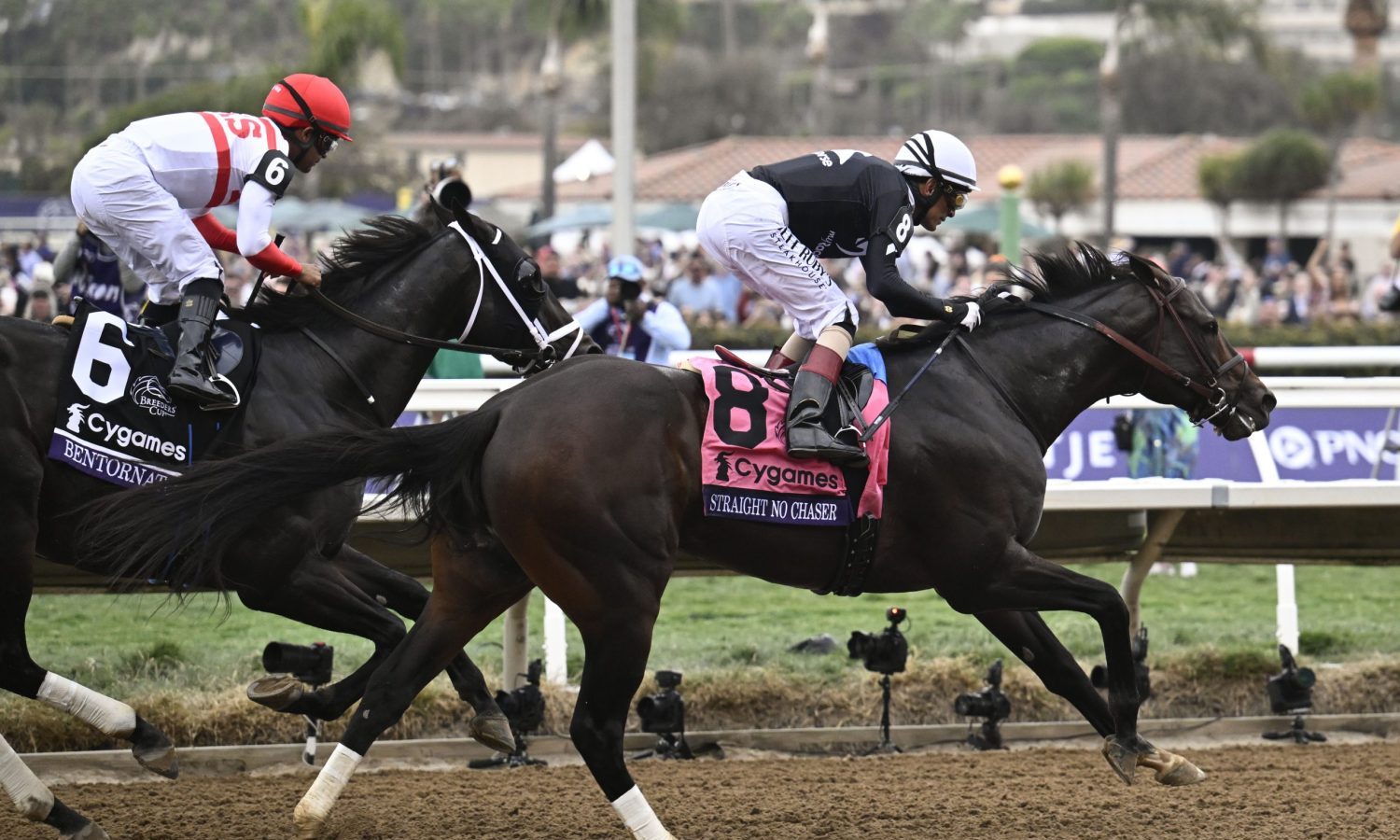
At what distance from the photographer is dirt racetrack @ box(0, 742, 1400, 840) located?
4.96 metres

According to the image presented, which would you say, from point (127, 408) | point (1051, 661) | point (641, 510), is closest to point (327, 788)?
point (641, 510)

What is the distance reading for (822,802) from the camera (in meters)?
5.36

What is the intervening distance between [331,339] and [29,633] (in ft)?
9.08

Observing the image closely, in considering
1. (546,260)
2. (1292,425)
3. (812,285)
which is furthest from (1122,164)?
(812,285)

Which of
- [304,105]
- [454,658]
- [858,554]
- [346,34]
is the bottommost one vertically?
[454,658]

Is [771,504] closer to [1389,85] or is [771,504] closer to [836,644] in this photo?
[836,644]

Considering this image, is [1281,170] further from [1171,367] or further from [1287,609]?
[1171,367]

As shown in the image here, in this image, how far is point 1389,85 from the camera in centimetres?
8194

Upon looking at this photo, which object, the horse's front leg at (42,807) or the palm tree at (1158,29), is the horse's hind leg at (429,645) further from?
the palm tree at (1158,29)

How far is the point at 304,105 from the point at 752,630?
350 centimetres

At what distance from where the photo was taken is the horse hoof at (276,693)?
4949 mm

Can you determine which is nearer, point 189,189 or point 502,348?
point 189,189

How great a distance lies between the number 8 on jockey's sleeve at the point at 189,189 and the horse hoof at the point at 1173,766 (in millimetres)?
2815

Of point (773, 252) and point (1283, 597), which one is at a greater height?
point (773, 252)
